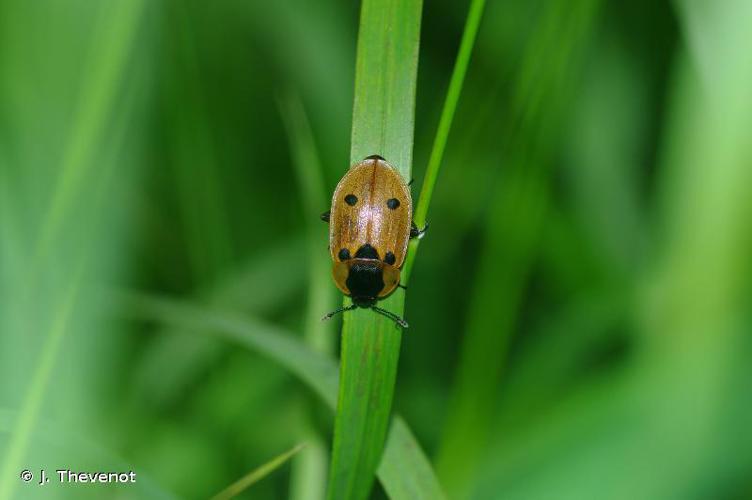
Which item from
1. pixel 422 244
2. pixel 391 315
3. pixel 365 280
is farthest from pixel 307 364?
pixel 422 244

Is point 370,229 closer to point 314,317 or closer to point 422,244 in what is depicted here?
point 314,317

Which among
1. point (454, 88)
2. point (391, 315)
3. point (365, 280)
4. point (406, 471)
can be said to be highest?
point (365, 280)

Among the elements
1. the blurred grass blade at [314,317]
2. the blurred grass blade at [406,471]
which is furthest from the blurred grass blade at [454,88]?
the blurred grass blade at [314,317]

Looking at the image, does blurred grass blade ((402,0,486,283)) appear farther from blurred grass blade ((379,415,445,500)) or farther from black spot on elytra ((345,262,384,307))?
blurred grass blade ((379,415,445,500))

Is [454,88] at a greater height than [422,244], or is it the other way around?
[422,244]

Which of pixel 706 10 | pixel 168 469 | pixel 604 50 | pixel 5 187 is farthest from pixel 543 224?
pixel 5 187

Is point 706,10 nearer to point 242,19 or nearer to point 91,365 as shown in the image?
point 91,365

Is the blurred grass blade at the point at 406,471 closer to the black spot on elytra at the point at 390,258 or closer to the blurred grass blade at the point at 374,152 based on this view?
the blurred grass blade at the point at 374,152
